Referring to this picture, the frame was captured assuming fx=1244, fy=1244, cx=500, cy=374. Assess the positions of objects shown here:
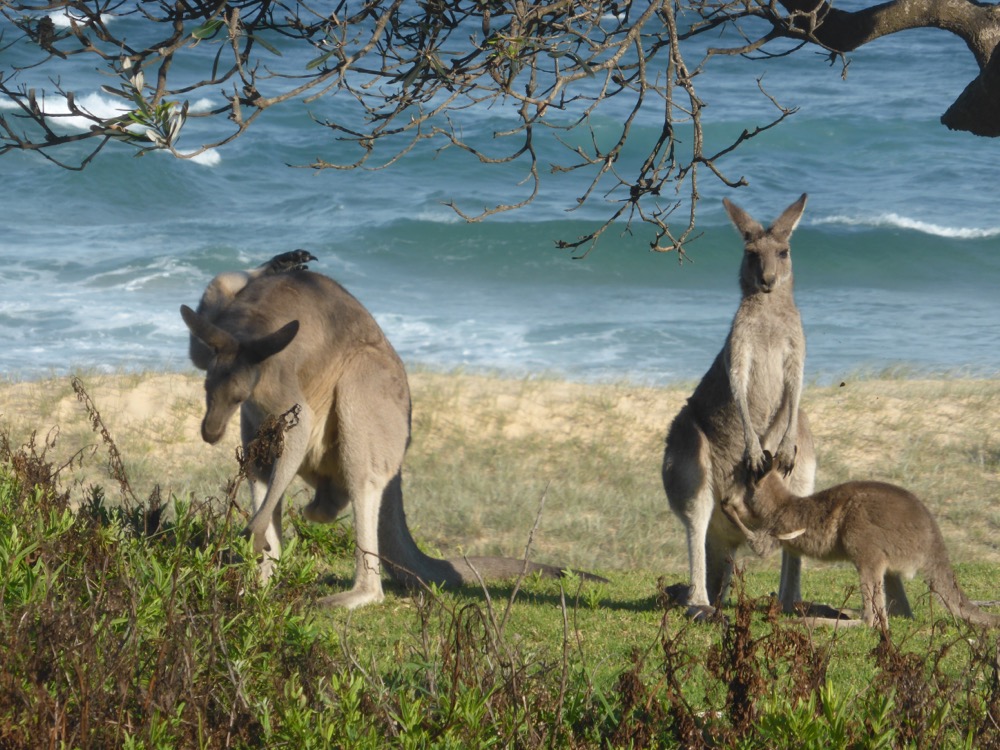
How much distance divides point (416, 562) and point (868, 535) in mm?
2437

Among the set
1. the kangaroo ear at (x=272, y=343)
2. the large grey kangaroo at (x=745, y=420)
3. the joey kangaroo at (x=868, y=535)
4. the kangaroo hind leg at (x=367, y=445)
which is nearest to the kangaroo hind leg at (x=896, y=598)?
the joey kangaroo at (x=868, y=535)

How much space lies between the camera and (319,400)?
6.65 meters

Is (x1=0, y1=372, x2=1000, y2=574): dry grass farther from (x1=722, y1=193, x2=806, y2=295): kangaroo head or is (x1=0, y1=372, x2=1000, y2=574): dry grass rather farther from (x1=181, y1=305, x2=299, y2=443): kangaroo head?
(x1=181, y1=305, x2=299, y2=443): kangaroo head

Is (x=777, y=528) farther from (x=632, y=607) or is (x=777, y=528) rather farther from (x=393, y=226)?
(x=393, y=226)

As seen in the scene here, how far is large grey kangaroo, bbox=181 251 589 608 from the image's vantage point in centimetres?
612

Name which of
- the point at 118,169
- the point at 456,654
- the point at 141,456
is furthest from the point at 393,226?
the point at 456,654

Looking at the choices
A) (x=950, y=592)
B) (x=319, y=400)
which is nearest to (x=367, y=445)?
(x=319, y=400)

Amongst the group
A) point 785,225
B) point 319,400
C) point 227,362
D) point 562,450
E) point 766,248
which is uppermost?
point 785,225

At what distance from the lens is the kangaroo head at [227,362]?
604cm

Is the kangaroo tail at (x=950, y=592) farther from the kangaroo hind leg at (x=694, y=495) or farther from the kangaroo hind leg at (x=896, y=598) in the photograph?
the kangaroo hind leg at (x=694, y=495)

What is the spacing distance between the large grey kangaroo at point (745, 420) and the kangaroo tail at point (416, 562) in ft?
2.25

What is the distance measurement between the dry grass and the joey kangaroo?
79.8 inches

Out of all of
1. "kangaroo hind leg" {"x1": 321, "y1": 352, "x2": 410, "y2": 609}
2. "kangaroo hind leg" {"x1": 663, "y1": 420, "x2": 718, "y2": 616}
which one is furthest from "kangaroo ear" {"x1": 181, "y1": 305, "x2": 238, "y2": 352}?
"kangaroo hind leg" {"x1": 663, "y1": 420, "x2": 718, "y2": 616}

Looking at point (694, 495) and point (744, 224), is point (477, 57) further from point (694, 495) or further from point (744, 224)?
point (694, 495)
